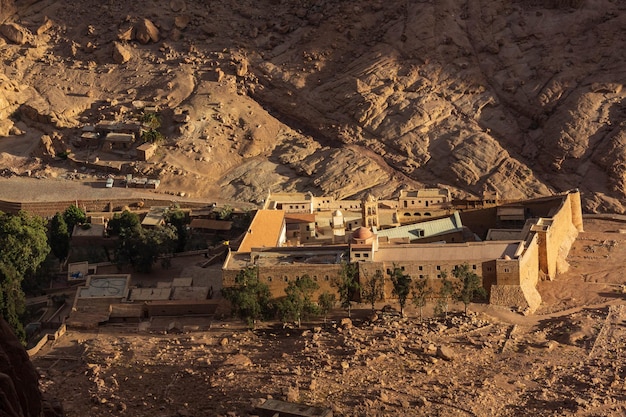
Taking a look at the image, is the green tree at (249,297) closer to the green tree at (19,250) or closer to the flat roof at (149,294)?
the flat roof at (149,294)

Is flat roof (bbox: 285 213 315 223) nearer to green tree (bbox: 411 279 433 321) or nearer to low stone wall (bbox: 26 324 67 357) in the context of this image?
green tree (bbox: 411 279 433 321)

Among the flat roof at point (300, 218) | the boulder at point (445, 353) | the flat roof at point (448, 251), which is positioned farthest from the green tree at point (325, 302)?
the flat roof at point (300, 218)

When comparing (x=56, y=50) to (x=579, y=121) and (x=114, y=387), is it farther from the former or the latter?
(x=114, y=387)

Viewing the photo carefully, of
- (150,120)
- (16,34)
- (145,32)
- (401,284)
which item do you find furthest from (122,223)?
(16,34)

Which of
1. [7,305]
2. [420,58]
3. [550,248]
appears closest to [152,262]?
[7,305]

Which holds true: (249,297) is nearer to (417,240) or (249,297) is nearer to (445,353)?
(445,353)
